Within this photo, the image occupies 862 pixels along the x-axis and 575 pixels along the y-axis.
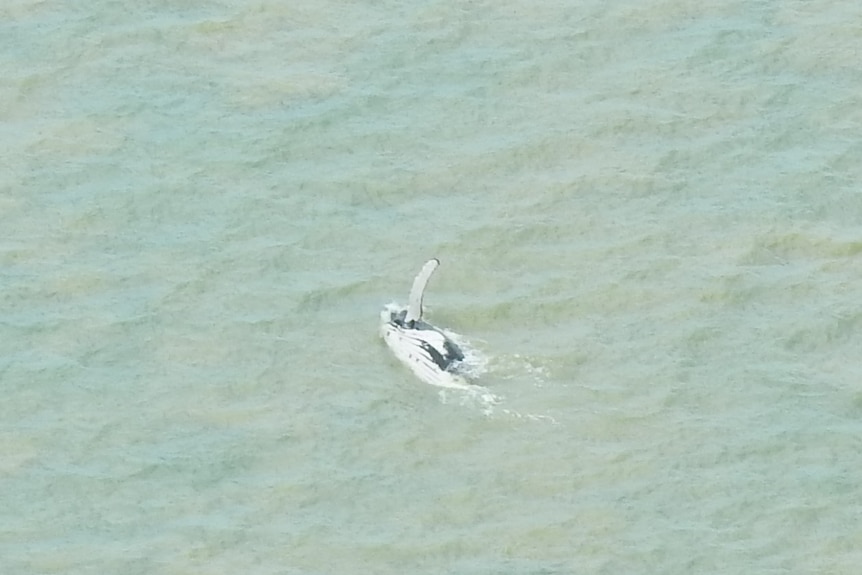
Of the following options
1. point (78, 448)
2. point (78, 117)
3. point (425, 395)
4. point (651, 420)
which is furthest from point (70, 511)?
point (78, 117)

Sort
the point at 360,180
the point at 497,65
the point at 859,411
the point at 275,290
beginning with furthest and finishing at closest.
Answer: the point at 497,65 < the point at 360,180 < the point at 275,290 < the point at 859,411

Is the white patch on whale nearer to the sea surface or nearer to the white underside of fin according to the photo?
the white underside of fin

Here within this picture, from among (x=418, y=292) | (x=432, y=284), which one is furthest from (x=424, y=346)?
(x=432, y=284)

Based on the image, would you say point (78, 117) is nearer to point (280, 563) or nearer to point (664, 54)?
point (664, 54)

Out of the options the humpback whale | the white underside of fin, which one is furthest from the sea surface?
the white underside of fin

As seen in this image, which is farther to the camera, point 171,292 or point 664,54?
point 664,54

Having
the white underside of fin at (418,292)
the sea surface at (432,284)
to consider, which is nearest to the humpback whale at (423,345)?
the white underside of fin at (418,292)

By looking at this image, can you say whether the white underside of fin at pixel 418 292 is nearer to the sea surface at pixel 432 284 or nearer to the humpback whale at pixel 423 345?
the humpback whale at pixel 423 345

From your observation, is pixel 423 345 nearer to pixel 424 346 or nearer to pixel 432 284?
pixel 424 346
